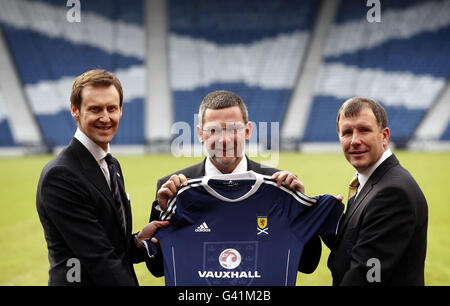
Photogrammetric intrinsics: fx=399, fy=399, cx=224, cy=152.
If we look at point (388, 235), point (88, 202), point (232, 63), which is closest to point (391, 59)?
point (232, 63)

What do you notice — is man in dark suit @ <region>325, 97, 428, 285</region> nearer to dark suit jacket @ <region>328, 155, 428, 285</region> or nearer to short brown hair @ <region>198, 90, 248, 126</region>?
dark suit jacket @ <region>328, 155, 428, 285</region>

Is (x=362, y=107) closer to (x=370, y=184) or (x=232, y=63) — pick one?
(x=370, y=184)

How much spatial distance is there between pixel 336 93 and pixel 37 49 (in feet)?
60.3

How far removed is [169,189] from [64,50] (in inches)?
951

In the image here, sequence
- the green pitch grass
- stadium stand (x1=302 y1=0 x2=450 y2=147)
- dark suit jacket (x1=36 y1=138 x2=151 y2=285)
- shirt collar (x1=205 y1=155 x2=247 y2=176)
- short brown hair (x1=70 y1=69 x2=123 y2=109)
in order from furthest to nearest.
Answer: stadium stand (x1=302 y1=0 x2=450 y2=147) < the green pitch grass < shirt collar (x1=205 y1=155 x2=247 y2=176) < short brown hair (x1=70 y1=69 x2=123 y2=109) < dark suit jacket (x1=36 y1=138 x2=151 y2=285)

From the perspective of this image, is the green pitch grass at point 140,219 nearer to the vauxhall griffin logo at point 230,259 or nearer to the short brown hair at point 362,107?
the vauxhall griffin logo at point 230,259

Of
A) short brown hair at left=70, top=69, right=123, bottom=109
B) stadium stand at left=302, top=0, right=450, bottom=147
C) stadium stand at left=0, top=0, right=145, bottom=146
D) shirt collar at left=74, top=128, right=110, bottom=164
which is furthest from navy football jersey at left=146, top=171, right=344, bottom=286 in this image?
stadium stand at left=302, top=0, right=450, bottom=147

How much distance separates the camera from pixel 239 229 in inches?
87.6

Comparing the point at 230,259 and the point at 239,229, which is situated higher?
the point at 239,229

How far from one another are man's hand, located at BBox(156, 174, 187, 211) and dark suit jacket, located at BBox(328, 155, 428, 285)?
94 centimetres

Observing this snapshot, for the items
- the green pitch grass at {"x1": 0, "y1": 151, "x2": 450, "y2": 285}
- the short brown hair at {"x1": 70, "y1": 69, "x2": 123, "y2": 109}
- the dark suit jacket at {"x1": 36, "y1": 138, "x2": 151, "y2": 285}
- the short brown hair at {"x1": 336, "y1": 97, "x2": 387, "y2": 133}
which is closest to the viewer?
the dark suit jacket at {"x1": 36, "y1": 138, "x2": 151, "y2": 285}

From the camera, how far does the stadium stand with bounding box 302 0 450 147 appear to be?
81.6 feet
